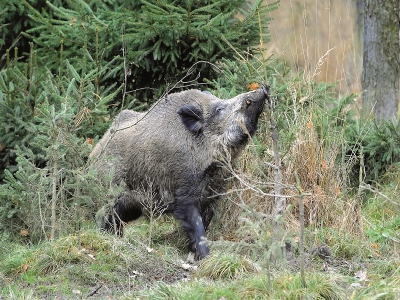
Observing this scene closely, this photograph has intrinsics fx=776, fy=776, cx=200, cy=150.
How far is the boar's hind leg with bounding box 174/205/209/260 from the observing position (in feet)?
23.6

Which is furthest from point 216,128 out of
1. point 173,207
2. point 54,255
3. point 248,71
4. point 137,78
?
point 137,78

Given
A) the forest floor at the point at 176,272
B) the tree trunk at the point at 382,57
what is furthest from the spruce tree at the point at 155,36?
the forest floor at the point at 176,272

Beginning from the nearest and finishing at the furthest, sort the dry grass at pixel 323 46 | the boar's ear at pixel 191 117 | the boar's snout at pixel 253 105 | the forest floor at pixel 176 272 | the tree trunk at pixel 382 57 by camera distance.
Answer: the forest floor at pixel 176 272
the boar's snout at pixel 253 105
the boar's ear at pixel 191 117
the dry grass at pixel 323 46
the tree trunk at pixel 382 57

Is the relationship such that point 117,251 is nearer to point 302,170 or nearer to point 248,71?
point 302,170

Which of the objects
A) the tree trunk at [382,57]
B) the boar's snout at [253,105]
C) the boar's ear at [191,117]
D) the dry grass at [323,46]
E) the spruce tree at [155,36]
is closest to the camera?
the boar's snout at [253,105]

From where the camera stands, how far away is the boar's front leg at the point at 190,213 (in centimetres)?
725

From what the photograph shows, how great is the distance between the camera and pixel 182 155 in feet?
24.4

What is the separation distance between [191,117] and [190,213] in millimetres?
952

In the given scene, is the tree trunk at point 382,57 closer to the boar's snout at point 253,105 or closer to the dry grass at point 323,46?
the dry grass at point 323,46

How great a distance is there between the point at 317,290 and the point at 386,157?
165 inches

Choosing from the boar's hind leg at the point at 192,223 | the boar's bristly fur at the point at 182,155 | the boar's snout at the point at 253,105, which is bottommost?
the boar's hind leg at the point at 192,223

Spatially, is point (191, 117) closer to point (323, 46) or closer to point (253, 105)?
point (253, 105)

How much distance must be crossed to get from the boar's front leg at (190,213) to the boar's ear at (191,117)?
23.8 inches

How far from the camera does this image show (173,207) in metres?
7.42
